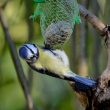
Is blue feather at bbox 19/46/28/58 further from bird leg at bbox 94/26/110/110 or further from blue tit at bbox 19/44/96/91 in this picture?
bird leg at bbox 94/26/110/110

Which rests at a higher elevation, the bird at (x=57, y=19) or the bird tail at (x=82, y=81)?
the bird at (x=57, y=19)

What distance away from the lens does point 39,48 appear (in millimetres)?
1219

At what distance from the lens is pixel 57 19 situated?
1358 mm

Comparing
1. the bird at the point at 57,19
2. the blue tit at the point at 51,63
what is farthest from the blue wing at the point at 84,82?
the bird at the point at 57,19

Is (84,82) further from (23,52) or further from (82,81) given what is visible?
(23,52)

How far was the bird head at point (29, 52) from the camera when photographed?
118 cm

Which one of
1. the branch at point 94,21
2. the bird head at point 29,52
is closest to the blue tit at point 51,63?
the bird head at point 29,52

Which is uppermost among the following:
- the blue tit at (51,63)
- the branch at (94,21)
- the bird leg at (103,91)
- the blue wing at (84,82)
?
the branch at (94,21)

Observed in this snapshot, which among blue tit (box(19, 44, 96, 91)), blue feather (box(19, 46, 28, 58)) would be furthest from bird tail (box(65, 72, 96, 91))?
blue feather (box(19, 46, 28, 58))

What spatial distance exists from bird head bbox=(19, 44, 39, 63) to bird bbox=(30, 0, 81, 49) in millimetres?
62

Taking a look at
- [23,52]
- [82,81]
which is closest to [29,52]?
[23,52]

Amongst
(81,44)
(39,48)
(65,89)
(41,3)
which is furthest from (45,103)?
(39,48)

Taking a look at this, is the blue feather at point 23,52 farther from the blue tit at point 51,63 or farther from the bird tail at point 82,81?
the bird tail at point 82,81

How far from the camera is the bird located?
128 centimetres
